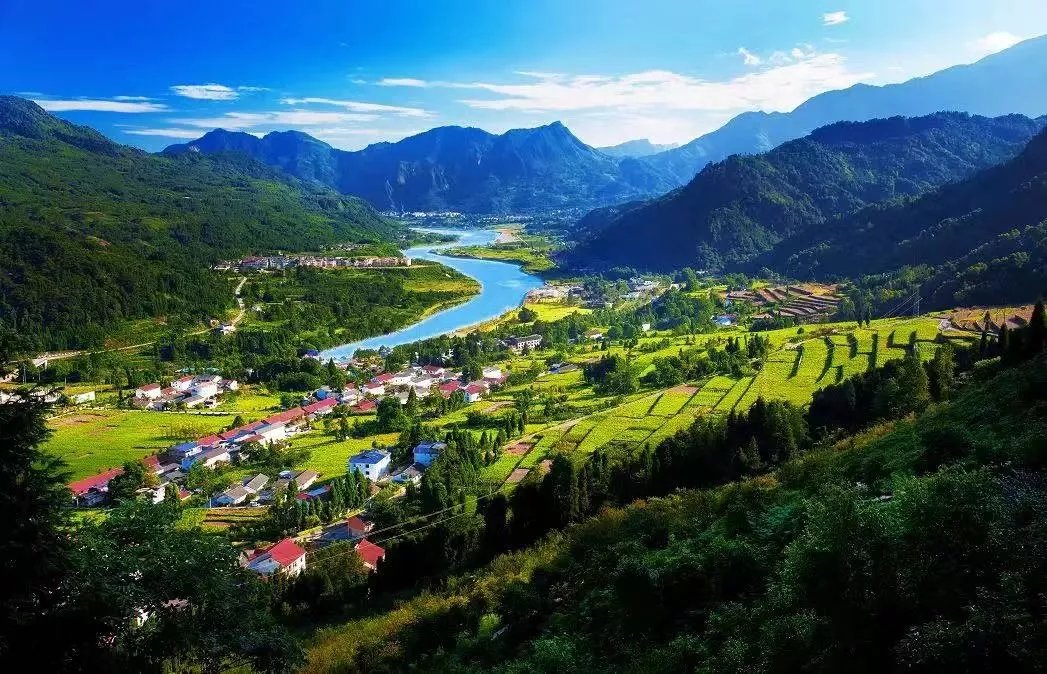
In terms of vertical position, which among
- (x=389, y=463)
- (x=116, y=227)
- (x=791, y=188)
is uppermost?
(x=791, y=188)

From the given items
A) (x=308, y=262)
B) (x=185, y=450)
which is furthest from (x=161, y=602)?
(x=308, y=262)

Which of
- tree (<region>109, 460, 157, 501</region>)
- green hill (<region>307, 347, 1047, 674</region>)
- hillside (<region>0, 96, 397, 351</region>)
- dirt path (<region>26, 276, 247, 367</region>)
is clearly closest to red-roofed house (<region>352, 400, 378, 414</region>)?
tree (<region>109, 460, 157, 501</region>)

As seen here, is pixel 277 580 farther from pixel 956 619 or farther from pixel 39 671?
pixel 956 619

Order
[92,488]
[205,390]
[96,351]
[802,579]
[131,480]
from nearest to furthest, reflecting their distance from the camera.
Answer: [802,579] < [92,488] < [131,480] < [205,390] < [96,351]

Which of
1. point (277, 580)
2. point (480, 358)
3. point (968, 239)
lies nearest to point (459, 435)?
point (277, 580)

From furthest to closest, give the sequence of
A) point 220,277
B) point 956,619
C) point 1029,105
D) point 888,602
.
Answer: point 1029,105, point 220,277, point 888,602, point 956,619

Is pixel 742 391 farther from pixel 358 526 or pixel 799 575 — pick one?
pixel 799 575
